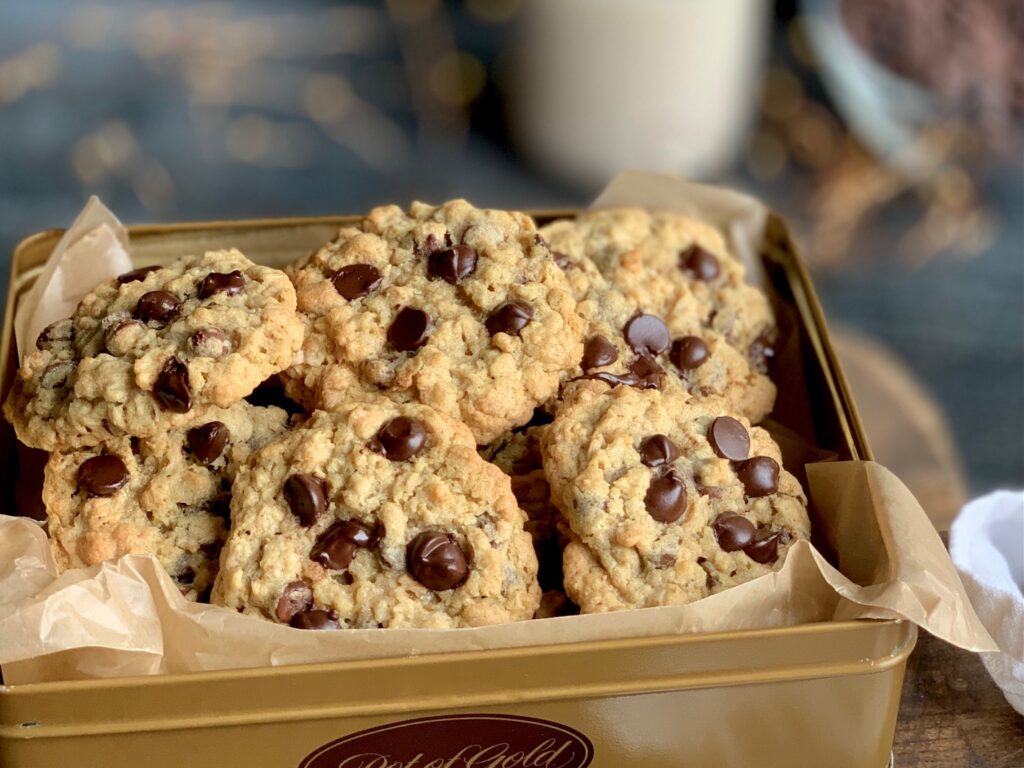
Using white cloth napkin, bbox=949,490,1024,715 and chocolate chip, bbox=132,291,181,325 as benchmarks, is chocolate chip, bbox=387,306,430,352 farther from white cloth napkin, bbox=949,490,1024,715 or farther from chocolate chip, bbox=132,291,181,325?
white cloth napkin, bbox=949,490,1024,715

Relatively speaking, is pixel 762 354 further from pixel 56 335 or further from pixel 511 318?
pixel 56 335

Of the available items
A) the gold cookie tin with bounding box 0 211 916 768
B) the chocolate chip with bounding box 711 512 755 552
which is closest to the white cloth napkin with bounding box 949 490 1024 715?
the gold cookie tin with bounding box 0 211 916 768

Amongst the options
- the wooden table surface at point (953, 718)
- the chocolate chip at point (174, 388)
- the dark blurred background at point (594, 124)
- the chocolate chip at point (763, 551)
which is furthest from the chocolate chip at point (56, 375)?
the dark blurred background at point (594, 124)

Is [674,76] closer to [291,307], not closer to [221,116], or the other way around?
[221,116]

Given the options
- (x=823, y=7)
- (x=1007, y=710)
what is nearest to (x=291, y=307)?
(x=1007, y=710)

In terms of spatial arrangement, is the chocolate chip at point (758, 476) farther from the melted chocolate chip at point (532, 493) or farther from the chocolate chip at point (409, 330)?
the chocolate chip at point (409, 330)
